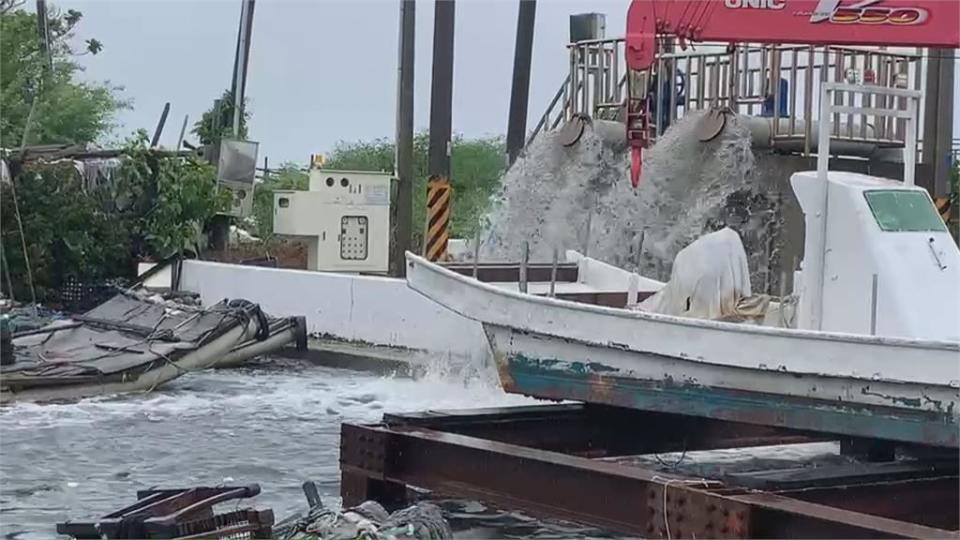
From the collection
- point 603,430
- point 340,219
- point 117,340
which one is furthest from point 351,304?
point 603,430

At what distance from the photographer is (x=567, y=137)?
67.8 feet

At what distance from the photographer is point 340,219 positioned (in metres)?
24.5

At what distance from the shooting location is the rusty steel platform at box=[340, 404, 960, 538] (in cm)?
693

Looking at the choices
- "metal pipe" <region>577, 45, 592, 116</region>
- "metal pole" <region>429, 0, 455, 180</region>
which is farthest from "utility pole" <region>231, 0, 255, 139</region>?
"metal pipe" <region>577, 45, 592, 116</region>

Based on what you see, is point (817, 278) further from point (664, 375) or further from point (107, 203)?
point (107, 203)

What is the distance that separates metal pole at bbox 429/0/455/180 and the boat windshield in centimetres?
1260

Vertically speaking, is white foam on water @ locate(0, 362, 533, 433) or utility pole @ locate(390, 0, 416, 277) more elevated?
utility pole @ locate(390, 0, 416, 277)

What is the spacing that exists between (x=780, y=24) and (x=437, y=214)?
39.2 ft

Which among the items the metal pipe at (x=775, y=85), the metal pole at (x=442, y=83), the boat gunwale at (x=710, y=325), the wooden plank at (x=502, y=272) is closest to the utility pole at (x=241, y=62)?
the metal pole at (x=442, y=83)

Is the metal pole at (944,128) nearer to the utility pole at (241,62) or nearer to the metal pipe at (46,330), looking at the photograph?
the metal pipe at (46,330)

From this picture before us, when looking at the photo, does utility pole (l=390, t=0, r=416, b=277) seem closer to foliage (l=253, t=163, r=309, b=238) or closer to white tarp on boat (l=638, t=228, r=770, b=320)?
foliage (l=253, t=163, r=309, b=238)

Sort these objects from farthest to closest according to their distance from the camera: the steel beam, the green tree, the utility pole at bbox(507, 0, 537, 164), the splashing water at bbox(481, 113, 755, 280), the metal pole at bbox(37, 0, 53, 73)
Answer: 1. the metal pole at bbox(37, 0, 53, 73)
2. the utility pole at bbox(507, 0, 537, 164)
3. the green tree
4. the splashing water at bbox(481, 113, 755, 280)
5. the steel beam

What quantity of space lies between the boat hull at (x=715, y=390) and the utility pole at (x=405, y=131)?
13250 millimetres

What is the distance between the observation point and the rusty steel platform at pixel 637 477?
6930 millimetres
